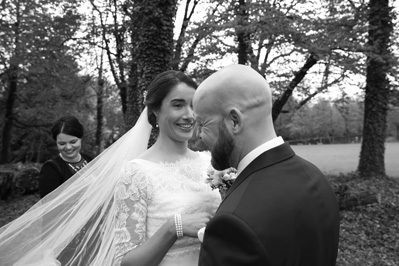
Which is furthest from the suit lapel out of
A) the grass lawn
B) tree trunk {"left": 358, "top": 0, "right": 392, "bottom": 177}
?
the grass lawn

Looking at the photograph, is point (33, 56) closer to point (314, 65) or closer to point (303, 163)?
point (314, 65)

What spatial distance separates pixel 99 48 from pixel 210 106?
1506 cm

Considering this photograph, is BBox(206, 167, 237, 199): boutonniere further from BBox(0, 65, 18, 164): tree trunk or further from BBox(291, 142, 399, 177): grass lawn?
BBox(291, 142, 399, 177): grass lawn

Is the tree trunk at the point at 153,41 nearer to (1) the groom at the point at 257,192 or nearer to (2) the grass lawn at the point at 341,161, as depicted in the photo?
(1) the groom at the point at 257,192

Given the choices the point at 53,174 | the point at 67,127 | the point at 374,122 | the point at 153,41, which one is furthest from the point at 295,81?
the point at 53,174

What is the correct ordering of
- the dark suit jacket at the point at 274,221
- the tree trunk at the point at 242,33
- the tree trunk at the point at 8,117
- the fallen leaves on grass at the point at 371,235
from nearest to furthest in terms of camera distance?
the dark suit jacket at the point at 274,221, the fallen leaves on grass at the point at 371,235, the tree trunk at the point at 242,33, the tree trunk at the point at 8,117

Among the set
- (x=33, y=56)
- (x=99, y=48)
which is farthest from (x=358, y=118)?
(x=33, y=56)

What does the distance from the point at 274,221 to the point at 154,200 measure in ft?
3.94

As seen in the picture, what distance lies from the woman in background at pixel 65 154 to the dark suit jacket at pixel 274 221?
286 centimetres

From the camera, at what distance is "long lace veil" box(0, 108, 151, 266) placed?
2.87 meters

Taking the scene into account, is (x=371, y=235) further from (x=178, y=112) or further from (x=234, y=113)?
(x=234, y=113)

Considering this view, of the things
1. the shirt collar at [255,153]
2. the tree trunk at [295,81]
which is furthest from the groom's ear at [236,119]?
the tree trunk at [295,81]

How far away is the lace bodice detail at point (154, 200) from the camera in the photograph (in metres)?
2.17

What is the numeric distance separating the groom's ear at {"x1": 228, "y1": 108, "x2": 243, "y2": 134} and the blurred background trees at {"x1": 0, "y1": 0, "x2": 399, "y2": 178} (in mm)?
4031
